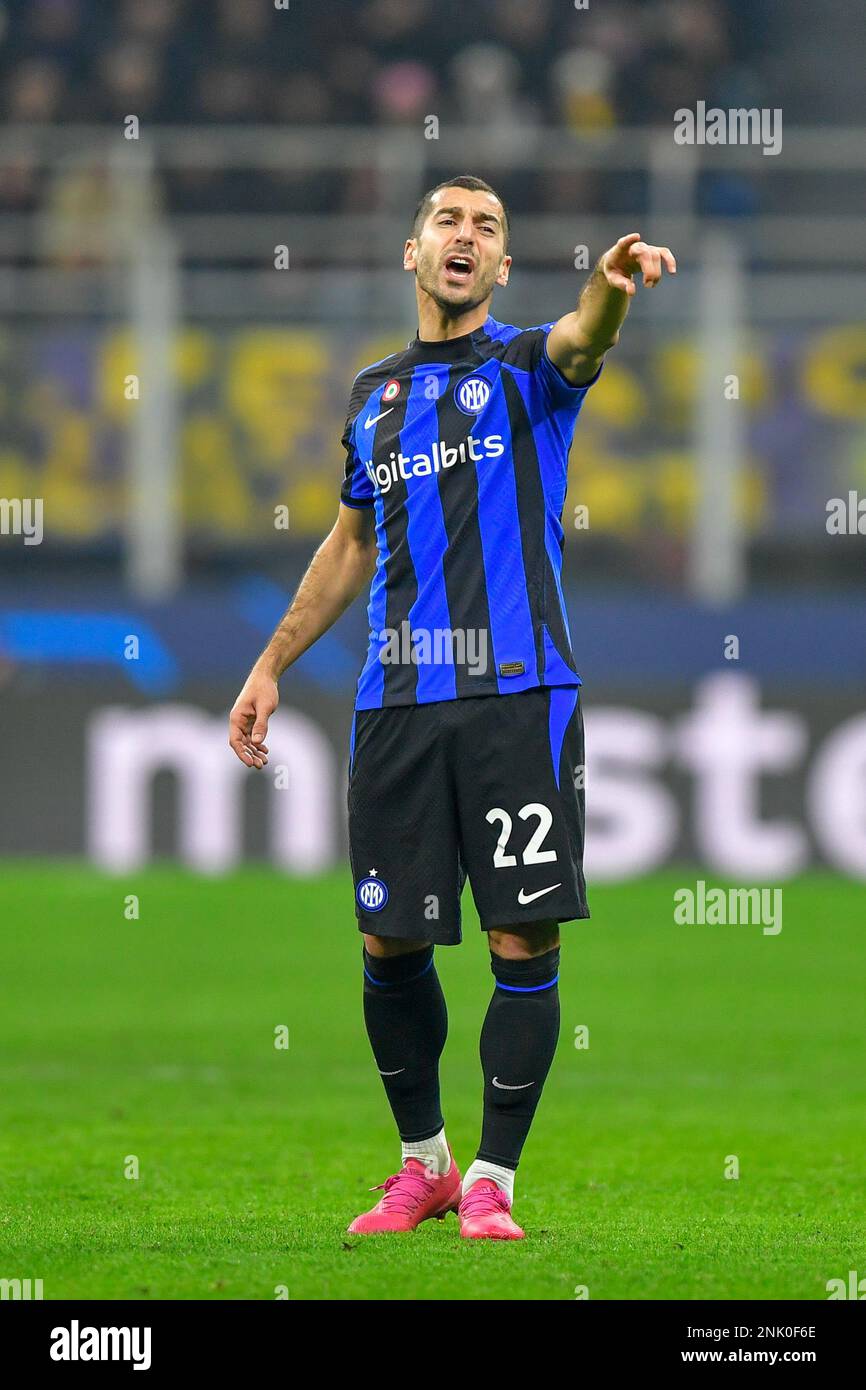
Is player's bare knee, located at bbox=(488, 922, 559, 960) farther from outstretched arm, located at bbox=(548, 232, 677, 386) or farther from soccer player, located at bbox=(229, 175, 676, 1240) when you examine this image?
outstretched arm, located at bbox=(548, 232, 677, 386)

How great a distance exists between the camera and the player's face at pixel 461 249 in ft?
15.7

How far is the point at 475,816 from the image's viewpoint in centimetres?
470

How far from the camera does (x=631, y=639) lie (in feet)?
42.2

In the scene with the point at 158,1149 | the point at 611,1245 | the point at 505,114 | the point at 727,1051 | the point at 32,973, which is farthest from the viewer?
the point at 505,114

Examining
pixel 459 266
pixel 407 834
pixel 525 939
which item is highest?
pixel 459 266

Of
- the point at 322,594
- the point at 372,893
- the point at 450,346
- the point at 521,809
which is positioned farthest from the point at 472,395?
the point at 372,893

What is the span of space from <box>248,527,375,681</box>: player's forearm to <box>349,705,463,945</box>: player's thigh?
382mm

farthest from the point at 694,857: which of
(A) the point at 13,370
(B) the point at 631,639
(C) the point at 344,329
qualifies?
(A) the point at 13,370

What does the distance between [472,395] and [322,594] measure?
2.08 feet

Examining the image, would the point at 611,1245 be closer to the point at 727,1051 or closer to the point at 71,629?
the point at 727,1051

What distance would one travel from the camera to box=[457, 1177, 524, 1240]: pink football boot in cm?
464

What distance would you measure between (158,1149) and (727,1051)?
2743mm

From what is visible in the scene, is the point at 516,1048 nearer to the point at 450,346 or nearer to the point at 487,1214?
the point at 487,1214

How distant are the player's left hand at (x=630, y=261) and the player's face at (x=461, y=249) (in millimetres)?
413
